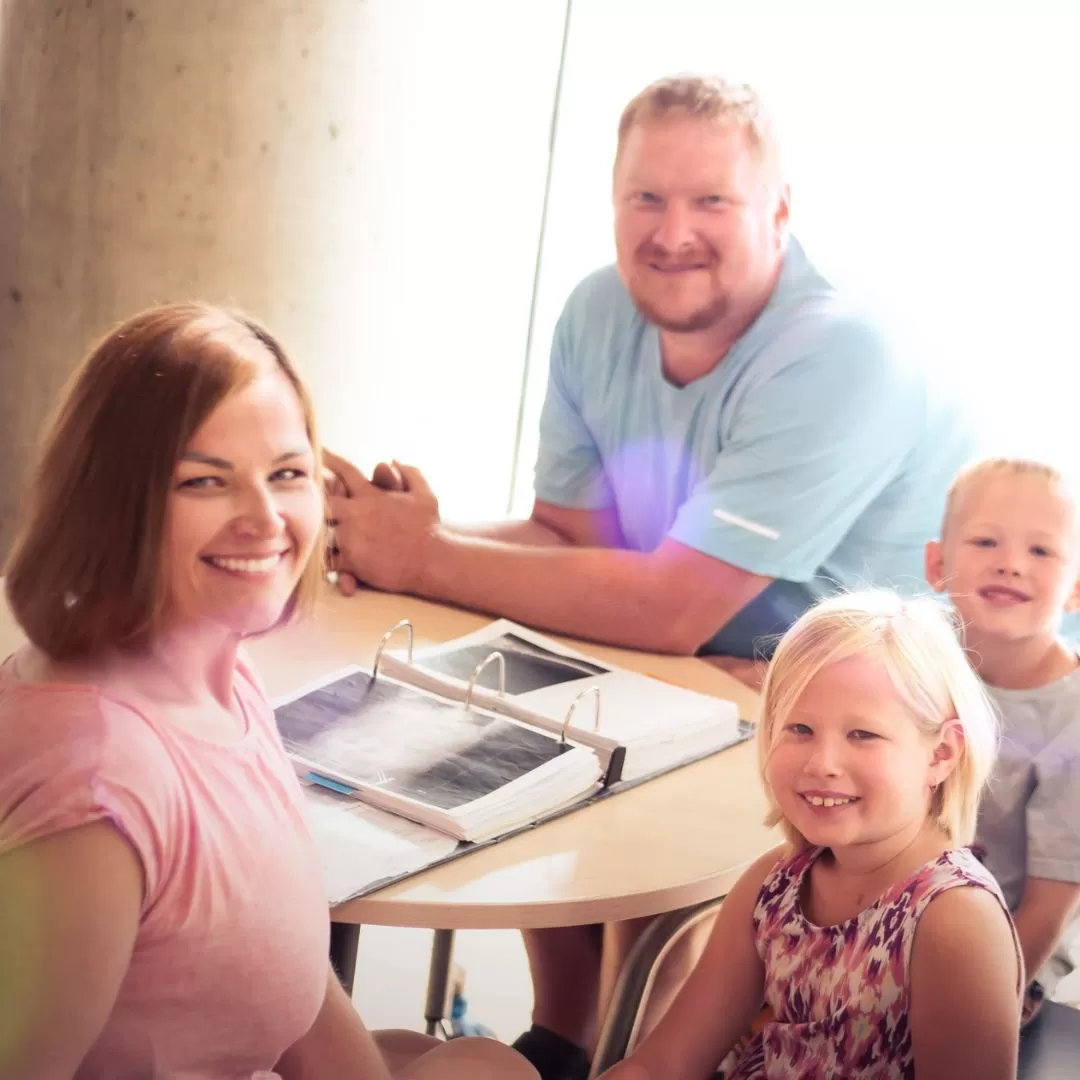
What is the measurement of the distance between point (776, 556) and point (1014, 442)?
93 centimetres

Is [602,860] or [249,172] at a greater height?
[249,172]

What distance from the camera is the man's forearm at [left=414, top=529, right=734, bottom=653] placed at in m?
1.84

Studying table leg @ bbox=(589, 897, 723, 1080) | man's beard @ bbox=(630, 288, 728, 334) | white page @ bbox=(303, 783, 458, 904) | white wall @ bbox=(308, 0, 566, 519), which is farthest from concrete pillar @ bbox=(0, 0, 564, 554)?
table leg @ bbox=(589, 897, 723, 1080)

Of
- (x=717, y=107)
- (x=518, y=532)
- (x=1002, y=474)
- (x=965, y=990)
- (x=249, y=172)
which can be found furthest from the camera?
(x=249, y=172)

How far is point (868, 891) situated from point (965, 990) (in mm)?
130

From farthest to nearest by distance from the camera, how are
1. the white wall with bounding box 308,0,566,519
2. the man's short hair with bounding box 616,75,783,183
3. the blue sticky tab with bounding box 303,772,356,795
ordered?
1. the white wall with bounding box 308,0,566,519
2. the man's short hair with bounding box 616,75,783,183
3. the blue sticky tab with bounding box 303,772,356,795

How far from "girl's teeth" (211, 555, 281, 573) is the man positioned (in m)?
A: 0.92

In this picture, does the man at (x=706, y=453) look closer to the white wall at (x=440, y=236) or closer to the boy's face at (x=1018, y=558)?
the boy's face at (x=1018, y=558)

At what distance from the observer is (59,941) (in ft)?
2.65

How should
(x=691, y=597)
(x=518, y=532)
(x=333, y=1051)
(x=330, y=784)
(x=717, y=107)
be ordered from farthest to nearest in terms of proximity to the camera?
(x=518, y=532)
(x=717, y=107)
(x=691, y=597)
(x=330, y=784)
(x=333, y=1051)

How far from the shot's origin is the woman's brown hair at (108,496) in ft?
2.96

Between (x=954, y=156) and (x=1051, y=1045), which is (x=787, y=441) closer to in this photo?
(x=1051, y=1045)

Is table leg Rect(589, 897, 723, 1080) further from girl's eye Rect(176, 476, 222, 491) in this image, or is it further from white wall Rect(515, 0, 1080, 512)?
white wall Rect(515, 0, 1080, 512)

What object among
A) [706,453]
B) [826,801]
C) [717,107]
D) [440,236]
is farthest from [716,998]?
[440,236]
